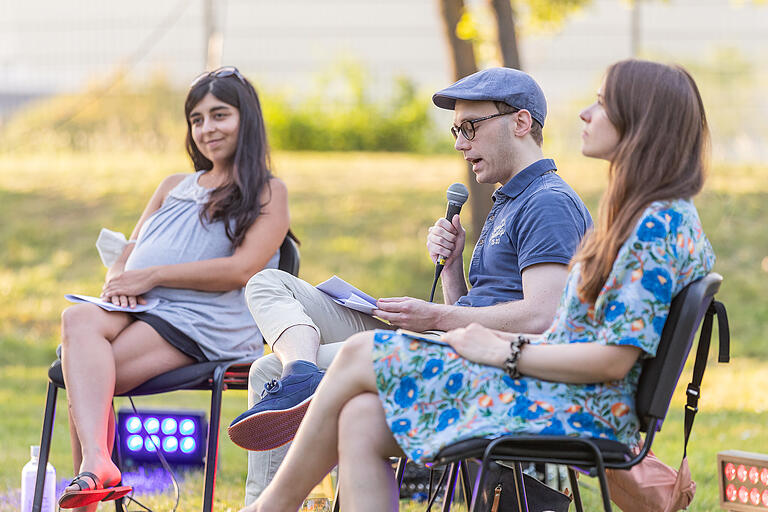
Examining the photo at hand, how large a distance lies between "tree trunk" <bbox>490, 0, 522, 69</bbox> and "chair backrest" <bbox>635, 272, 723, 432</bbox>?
456 centimetres

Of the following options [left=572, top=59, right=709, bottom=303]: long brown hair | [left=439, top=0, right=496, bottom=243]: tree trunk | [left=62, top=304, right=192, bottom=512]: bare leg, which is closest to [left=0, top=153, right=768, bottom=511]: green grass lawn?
[left=439, top=0, right=496, bottom=243]: tree trunk

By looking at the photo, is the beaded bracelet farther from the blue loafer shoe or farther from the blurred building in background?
the blurred building in background

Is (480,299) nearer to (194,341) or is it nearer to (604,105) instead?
(604,105)

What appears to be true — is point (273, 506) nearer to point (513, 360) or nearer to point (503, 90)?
point (513, 360)

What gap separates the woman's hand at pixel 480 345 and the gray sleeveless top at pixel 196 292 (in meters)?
1.35

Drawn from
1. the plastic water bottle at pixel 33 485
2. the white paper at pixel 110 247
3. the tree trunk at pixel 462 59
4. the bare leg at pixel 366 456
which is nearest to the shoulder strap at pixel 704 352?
the bare leg at pixel 366 456

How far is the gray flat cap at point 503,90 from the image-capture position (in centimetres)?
292

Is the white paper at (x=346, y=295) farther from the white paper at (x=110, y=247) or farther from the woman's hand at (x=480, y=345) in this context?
the white paper at (x=110, y=247)

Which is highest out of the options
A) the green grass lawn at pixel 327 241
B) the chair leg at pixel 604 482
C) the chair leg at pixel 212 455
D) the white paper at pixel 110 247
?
the white paper at pixel 110 247

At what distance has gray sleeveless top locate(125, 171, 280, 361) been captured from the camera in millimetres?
3459

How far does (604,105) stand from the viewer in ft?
7.46

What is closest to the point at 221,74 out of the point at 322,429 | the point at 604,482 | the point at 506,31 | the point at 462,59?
the point at 322,429

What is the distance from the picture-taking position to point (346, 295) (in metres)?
3.18

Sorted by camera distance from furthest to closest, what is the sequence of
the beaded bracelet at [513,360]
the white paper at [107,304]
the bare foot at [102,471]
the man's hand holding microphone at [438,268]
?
the white paper at [107,304], the bare foot at [102,471], the man's hand holding microphone at [438,268], the beaded bracelet at [513,360]
